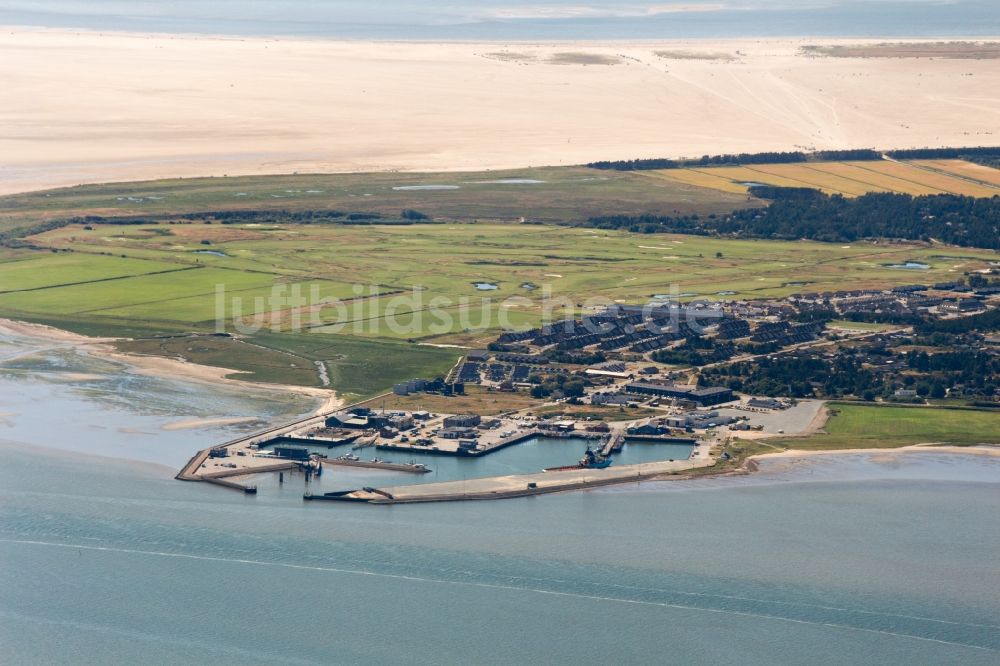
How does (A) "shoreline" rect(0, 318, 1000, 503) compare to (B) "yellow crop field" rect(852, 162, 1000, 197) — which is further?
(B) "yellow crop field" rect(852, 162, 1000, 197)

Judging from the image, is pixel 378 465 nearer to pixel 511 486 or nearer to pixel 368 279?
pixel 511 486

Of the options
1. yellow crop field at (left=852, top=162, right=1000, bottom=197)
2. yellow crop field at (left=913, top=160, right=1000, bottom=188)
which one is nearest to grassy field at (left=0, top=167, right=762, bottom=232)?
yellow crop field at (left=852, top=162, right=1000, bottom=197)

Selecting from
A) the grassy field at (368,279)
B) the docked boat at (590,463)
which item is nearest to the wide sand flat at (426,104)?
the grassy field at (368,279)

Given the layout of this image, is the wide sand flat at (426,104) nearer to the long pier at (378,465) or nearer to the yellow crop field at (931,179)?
the yellow crop field at (931,179)

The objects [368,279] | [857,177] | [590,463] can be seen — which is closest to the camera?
[590,463]

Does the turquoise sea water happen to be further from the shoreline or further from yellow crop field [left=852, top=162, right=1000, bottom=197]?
yellow crop field [left=852, top=162, right=1000, bottom=197]

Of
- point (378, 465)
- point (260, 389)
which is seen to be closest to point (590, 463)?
point (378, 465)

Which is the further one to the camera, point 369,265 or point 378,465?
point 369,265
